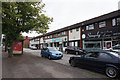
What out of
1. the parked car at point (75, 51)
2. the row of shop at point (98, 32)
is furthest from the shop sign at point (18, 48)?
the row of shop at point (98, 32)

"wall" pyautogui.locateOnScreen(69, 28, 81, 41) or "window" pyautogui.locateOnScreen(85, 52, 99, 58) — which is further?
"wall" pyautogui.locateOnScreen(69, 28, 81, 41)

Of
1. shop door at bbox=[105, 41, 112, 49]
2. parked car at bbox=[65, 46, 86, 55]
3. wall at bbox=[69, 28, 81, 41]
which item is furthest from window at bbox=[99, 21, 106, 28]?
parked car at bbox=[65, 46, 86, 55]

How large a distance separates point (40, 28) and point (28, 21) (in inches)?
72.2

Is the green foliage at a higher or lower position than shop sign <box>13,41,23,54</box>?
higher

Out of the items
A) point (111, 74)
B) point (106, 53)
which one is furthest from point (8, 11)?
point (111, 74)

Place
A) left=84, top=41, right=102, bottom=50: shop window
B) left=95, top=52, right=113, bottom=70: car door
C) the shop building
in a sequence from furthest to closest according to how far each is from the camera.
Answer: left=84, top=41, right=102, bottom=50: shop window → the shop building → left=95, top=52, right=113, bottom=70: car door

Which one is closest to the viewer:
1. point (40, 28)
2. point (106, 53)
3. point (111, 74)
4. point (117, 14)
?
point (111, 74)

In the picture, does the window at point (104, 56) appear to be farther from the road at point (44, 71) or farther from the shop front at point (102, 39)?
the shop front at point (102, 39)

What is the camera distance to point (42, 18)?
12.9 m

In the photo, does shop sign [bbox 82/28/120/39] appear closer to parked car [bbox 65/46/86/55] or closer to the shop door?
the shop door

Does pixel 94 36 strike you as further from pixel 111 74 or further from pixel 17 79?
pixel 17 79

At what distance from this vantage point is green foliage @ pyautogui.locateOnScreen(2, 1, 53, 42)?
1067 cm

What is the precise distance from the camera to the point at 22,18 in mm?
12109

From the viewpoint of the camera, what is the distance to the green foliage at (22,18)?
10.7m
